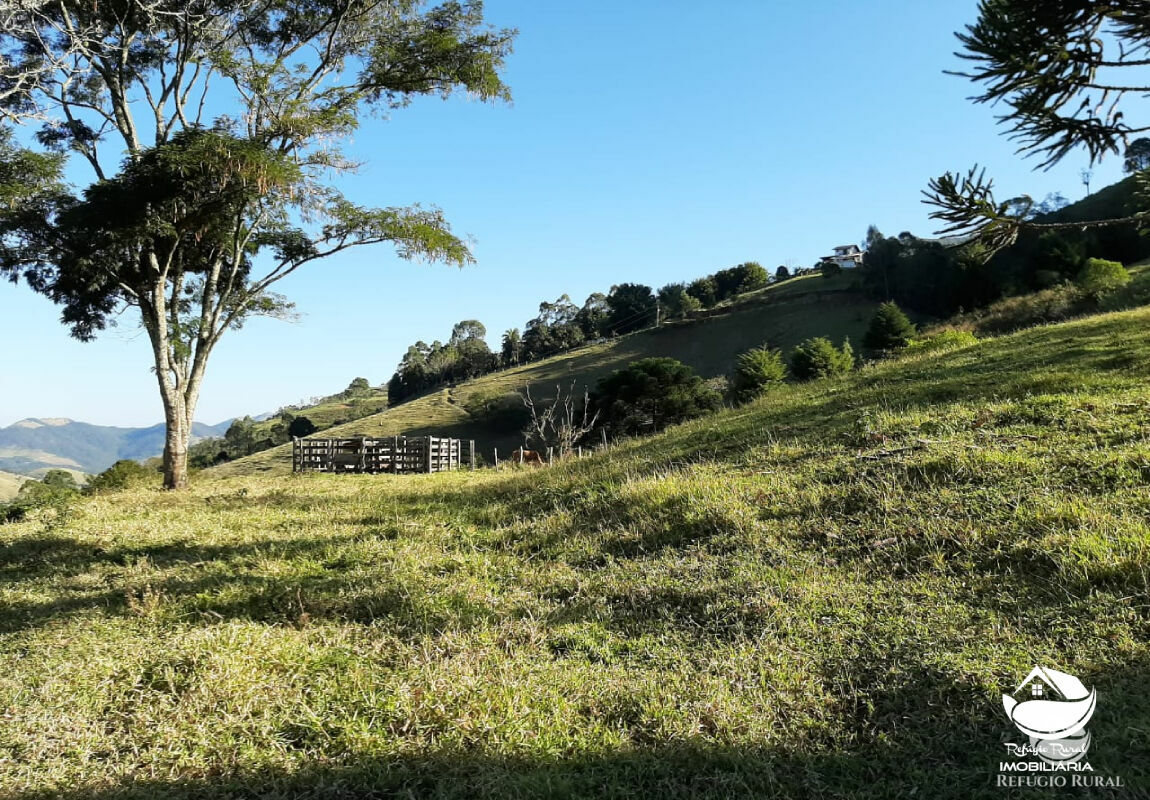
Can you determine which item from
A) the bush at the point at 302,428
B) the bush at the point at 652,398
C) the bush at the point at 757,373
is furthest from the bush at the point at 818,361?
the bush at the point at 302,428

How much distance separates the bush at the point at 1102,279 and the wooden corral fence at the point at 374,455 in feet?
79.5

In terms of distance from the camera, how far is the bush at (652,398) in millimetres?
36659

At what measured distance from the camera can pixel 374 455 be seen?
2295cm

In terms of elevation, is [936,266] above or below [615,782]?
above

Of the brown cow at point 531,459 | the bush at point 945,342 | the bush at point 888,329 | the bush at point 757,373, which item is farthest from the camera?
the bush at point 888,329

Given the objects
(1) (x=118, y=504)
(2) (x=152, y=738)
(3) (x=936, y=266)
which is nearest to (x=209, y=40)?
(1) (x=118, y=504)

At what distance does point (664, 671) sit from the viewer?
330cm

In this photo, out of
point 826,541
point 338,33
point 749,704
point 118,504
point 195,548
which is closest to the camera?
point 749,704

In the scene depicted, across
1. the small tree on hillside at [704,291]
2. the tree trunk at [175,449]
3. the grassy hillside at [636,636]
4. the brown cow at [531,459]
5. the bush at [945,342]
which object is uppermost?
the small tree on hillside at [704,291]

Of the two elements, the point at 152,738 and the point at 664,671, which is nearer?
the point at 152,738

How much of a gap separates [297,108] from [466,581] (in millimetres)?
12299

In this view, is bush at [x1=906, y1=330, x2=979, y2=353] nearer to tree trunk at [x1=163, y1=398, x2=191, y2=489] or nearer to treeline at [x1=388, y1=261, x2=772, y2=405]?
tree trunk at [x1=163, y1=398, x2=191, y2=489]

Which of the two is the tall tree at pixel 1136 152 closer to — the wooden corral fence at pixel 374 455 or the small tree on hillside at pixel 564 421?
the small tree on hillside at pixel 564 421

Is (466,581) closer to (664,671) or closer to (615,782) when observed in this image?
(664,671)
